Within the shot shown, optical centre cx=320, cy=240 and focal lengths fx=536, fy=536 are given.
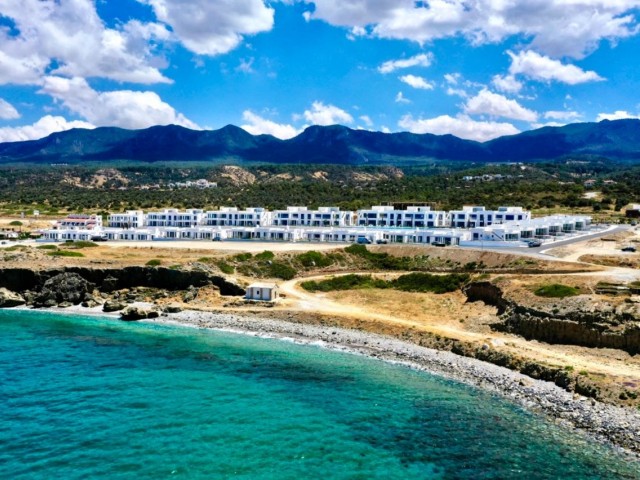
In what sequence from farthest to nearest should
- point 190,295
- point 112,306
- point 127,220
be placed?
point 127,220 < point 190,295 < point 112,306

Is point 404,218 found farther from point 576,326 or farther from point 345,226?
point 576,326

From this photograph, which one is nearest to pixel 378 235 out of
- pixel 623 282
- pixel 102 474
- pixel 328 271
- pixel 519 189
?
pixel 328 271

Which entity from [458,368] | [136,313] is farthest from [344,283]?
[458,368]

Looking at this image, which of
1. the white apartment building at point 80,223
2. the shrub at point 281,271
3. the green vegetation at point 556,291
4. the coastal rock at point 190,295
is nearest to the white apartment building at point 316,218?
the white apartment building at point 80,223

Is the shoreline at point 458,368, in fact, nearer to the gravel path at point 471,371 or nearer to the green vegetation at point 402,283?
the gravel path at point 471,371

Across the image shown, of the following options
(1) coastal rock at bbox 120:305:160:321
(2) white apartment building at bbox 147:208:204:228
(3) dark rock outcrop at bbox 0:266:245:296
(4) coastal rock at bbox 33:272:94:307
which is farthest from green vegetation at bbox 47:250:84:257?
(2) white apartment building at bbox 147:208:204:228

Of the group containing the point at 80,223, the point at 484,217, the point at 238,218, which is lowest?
the point at 80,223

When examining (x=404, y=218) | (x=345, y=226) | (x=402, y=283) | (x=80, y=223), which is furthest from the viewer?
(x=80, y=223)

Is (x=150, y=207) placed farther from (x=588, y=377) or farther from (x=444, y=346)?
(x=588, y=377)
